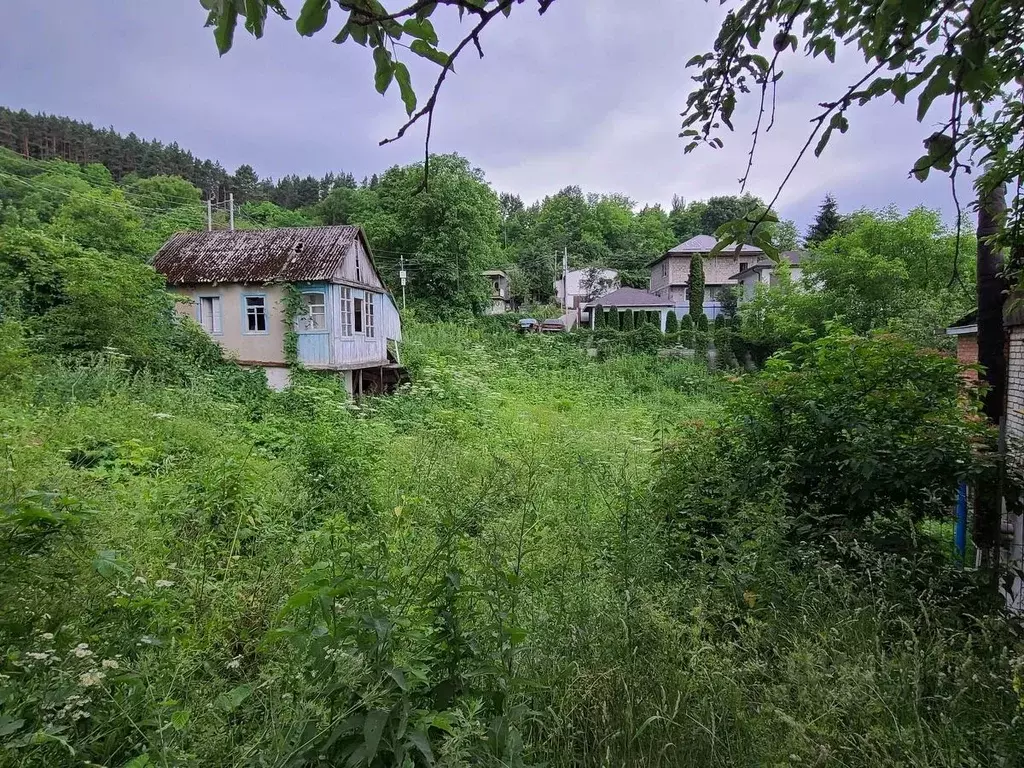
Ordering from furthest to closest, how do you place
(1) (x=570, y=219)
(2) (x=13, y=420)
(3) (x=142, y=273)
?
(1) (x=570, y=219)
(3) (x=142, y=273)
(2) (x=13, y=420)

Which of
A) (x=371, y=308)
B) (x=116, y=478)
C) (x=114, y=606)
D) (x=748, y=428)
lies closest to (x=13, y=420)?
(x=116, y=478)

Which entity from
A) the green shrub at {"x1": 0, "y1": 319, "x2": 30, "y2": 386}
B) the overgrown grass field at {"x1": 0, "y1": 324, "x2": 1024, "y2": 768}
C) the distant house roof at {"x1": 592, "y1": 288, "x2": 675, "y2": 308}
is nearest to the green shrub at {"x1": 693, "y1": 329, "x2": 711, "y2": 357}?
the distant house roof at {"x1": 592, "y1": 288, "x2": 675, "y2": 308}

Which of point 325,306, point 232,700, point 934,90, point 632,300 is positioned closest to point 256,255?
point 325,306

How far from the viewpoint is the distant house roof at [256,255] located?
13.7m

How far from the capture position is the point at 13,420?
5582mm

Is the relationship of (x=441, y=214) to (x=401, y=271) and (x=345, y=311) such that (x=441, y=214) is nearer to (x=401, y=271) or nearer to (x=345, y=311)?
(x=401, y=271)

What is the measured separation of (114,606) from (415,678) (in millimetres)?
1714

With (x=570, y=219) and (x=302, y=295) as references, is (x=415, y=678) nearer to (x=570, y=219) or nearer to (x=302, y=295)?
(x=302, y=295)

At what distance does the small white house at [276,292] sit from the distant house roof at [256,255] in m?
0.03

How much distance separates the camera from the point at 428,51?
137 cm

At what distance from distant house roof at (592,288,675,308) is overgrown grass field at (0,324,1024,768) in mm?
29847

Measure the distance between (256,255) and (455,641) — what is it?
15005 millimetres

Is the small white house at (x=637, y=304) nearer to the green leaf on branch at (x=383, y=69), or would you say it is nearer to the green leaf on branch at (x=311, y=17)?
the green leaf on branch at (x=383, y=69)

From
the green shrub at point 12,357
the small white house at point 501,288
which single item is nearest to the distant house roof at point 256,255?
the green shrub at point 12,357
